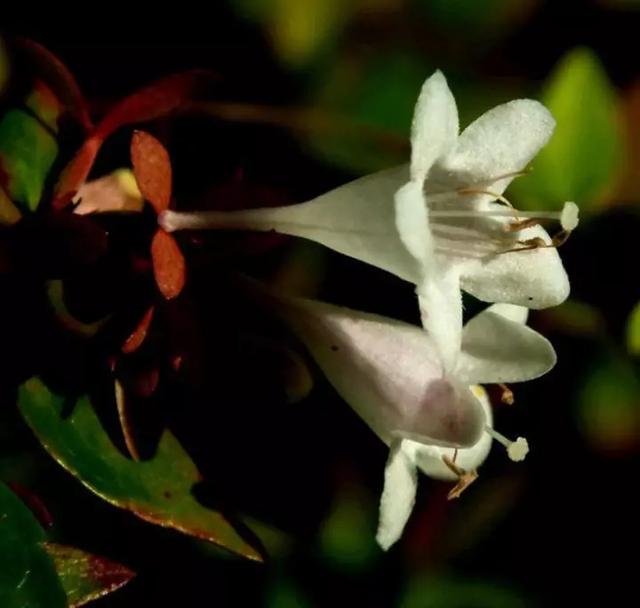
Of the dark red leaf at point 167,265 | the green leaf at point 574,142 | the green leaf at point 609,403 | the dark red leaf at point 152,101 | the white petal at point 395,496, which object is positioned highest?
the dark red leaf at point 152,101

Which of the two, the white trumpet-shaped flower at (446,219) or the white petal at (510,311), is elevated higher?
the white trumpet-shaped flower at (446,219)

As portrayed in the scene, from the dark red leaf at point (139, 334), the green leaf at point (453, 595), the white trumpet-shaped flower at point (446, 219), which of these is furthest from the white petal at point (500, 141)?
the green leaf at point (453, 595)

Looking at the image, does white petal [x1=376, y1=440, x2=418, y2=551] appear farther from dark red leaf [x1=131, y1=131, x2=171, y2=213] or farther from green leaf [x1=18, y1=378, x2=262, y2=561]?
dark red leaf [x1=131, y1=131, x2=171, y2=213]

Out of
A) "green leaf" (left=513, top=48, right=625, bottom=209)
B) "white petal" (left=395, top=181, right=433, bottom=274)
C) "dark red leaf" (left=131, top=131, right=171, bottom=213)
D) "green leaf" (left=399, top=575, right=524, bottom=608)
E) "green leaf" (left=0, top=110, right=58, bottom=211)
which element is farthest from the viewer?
"green leaf" (left=399, top=575, right=524, bottom=608)

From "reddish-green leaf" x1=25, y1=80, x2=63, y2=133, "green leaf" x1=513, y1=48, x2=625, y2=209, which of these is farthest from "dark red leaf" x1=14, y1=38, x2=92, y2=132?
"green leaf" x1=513, y1=48, x2=625, y2=209

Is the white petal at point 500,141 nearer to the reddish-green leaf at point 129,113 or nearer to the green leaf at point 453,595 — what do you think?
the reddish-green leaf at point 129,113

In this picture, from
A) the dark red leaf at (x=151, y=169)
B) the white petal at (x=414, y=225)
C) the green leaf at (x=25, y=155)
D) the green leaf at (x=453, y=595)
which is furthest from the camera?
the green leaf at (x=453, y=595)

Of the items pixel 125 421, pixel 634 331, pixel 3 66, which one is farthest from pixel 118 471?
pixel 634 331

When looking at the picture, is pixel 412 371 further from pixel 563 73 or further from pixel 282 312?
pixel 563 73
